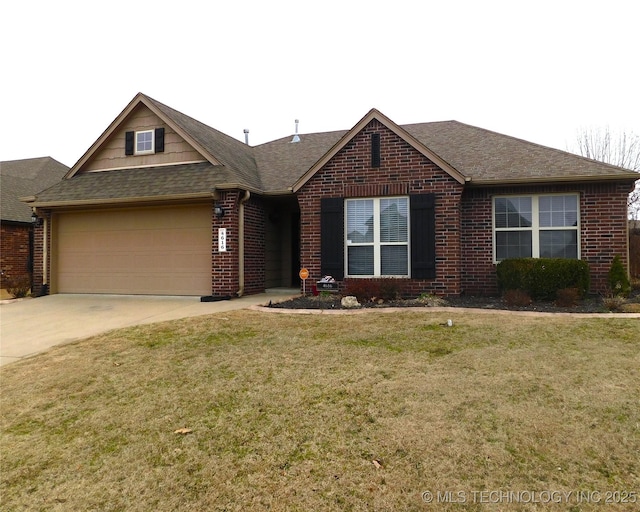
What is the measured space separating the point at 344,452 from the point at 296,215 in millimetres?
10794

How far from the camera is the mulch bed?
25.6 feet

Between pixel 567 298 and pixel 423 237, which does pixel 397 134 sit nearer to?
pixel 423 237

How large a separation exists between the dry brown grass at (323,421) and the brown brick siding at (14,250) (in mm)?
12218

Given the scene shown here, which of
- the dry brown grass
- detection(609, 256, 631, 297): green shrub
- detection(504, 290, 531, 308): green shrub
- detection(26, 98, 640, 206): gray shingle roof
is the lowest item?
the dry brown grass

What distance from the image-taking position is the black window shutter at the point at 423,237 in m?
9.65

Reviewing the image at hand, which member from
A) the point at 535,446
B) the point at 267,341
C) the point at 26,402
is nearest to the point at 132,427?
the point at 26,402

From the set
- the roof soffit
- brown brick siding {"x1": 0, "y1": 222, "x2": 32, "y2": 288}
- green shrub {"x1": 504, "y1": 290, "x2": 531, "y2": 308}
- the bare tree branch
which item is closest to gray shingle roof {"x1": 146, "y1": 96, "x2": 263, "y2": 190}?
the roof soffit

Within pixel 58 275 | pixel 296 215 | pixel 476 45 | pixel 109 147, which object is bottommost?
pixel 58 275

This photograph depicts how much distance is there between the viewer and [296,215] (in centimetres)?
1343

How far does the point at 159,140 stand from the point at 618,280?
1260 cm

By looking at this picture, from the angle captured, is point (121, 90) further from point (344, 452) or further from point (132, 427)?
point (344, 452)

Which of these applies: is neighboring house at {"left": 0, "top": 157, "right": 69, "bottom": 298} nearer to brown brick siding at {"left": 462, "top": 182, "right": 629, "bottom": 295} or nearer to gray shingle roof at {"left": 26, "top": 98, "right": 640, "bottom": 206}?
gray shingle roof at {"left": 26, "top": 98, "right": 640, "bottom": 206}

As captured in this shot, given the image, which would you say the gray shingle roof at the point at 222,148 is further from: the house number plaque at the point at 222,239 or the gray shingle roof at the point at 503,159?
the gray shingle roof at the point at 503,159

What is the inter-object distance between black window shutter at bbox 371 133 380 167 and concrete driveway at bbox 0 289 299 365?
4.08 metres
